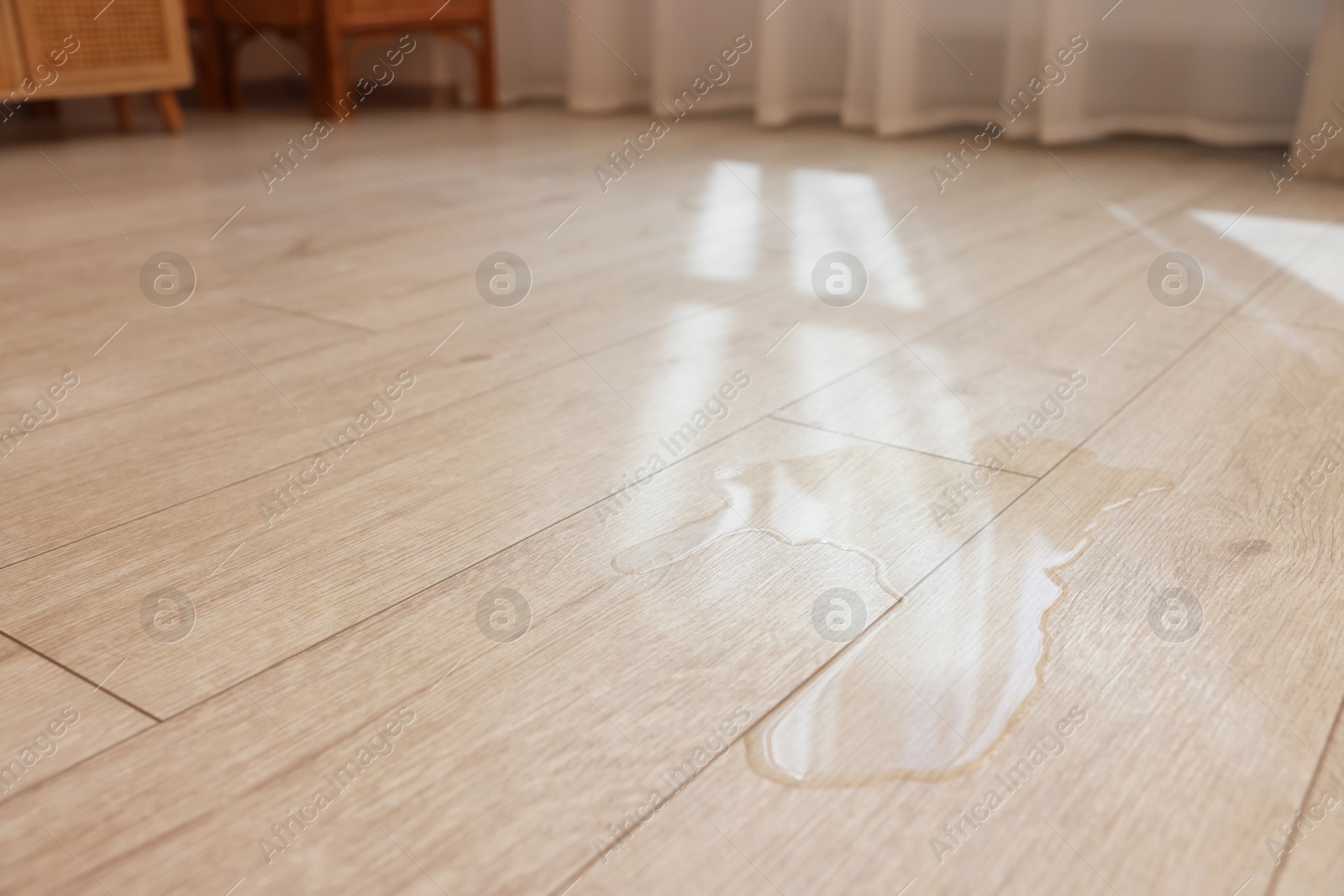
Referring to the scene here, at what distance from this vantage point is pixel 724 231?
1789 mm

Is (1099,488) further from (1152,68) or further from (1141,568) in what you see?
(1152,68)

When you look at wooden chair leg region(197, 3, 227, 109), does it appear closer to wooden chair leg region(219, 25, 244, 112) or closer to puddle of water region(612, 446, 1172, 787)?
wooden chair leg region(219, 25, 244, 112)

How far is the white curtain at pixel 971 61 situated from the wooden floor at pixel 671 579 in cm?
112

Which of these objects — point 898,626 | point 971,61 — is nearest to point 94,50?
point 971,61

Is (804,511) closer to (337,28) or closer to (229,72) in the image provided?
(337,28)

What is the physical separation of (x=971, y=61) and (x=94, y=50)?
2.00m

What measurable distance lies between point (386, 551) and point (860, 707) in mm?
343

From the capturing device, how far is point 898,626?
0.69m

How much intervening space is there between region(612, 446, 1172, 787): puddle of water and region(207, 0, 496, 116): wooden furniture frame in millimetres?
2511

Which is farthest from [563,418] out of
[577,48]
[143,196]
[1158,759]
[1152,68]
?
[577,48]

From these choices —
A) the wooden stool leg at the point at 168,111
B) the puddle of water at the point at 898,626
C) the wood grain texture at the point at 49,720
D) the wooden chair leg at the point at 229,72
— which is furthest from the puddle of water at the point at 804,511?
the wooden chair leg at the point at 229,72

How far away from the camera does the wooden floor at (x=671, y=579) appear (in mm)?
525

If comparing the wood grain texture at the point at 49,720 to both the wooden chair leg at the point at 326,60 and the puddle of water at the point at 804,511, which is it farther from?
the wooden chair leg at the point at 326,60

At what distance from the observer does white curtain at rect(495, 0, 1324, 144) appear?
2.49 meters
